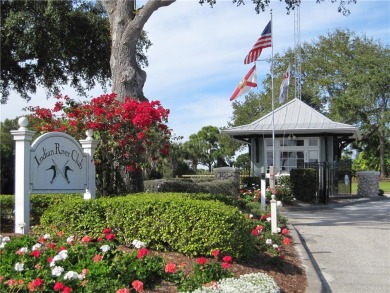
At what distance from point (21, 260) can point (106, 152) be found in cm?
454

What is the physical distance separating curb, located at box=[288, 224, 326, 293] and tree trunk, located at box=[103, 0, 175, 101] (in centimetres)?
490

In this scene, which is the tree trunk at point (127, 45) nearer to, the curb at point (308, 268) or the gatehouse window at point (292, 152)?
the curb at point (308, 268)

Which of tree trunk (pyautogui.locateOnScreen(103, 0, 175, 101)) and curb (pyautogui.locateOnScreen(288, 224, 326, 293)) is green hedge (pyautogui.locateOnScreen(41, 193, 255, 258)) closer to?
curb (pyautogui.locateOnScreen(288, 224, 326, 293))

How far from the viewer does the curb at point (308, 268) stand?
23.3ft

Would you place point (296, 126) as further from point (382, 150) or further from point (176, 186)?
point (382, 150)

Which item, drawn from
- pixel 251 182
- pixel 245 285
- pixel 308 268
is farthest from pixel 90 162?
pixel 251 182

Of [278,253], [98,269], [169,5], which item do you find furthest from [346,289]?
[169,5]

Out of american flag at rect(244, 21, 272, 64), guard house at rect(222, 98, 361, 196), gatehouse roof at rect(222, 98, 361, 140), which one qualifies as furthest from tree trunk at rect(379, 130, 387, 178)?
american flag at rect(244, 21, 272, 64)

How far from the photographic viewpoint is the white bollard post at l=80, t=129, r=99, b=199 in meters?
9.02

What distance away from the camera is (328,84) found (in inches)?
1924

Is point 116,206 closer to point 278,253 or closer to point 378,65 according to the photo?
point 278,253

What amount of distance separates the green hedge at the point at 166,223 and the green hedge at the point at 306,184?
44.3ft

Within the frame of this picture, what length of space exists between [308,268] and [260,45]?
10.2 metres

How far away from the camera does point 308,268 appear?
8.30m
